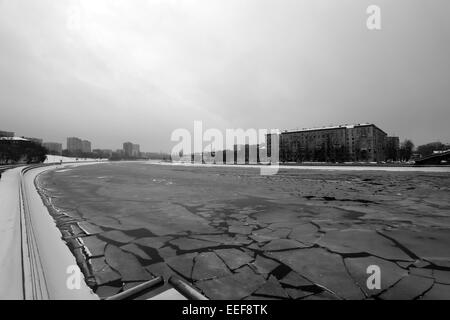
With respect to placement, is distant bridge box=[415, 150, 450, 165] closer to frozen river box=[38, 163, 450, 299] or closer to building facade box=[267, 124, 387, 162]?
building facade box=[267, 124, 387, 162]

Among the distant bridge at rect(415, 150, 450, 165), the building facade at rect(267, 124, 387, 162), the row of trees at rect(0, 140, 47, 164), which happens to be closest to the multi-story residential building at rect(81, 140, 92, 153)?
the row of trees at rect(0, 140, 47, 164)

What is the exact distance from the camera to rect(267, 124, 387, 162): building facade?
72.8m

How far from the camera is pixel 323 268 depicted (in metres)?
3.24

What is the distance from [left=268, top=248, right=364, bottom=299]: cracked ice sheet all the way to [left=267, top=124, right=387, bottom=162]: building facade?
75271 mm

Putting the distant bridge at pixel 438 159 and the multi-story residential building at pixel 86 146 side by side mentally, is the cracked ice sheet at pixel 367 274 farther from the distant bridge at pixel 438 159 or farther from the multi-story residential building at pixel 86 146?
the multi-story residential building at pixel 86 146

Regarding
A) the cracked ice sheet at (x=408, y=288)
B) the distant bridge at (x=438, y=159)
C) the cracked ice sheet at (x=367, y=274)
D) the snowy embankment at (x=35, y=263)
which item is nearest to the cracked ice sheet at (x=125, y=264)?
the snowy embankment at (x=35, y=263)

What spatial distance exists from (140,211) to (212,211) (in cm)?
237

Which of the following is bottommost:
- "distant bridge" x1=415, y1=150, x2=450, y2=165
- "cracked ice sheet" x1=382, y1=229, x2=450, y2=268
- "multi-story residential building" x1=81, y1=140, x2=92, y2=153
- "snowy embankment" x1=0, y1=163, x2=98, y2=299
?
"cracked ice sheet" x1=382, y1=229, x2=450, y2=268

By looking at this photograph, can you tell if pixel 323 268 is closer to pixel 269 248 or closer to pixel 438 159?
pixel 269 248

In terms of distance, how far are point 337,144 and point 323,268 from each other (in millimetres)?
83542

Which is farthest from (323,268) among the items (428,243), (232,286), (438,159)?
(438,159)

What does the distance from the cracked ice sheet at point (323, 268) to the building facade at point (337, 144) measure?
75.3 meters

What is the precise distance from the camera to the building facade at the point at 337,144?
72831 mm

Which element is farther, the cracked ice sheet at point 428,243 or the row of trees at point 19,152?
the row of trees at point 19,152
